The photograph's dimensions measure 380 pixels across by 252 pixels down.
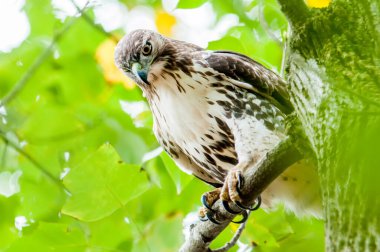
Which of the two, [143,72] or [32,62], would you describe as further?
[32,62]

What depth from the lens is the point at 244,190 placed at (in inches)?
93.4

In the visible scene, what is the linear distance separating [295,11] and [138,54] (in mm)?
1930

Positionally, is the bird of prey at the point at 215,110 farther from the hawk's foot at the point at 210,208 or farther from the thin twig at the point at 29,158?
the thin twig at the point at 29,158

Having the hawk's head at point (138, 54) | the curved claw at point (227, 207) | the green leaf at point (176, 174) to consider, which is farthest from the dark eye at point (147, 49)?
the curved claw at point (227, 207)

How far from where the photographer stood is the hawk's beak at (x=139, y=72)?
354 centimetres

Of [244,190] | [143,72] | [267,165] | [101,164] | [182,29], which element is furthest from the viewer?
[182,29]

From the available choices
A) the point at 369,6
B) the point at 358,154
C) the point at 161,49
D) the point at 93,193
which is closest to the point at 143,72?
the point at 161,49

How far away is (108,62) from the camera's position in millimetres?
4246

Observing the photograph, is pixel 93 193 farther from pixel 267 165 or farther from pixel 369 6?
pixel 369 6

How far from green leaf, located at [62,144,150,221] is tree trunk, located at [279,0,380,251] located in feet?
4.45

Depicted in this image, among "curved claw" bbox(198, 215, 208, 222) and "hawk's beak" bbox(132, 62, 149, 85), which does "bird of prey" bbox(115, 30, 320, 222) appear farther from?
"curved claw" bbox(198, 215, 208, 222)

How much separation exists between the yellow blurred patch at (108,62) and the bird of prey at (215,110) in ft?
1.93

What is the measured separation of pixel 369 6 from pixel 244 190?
36.8 inches

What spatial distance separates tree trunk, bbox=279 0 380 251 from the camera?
1.26 metres
